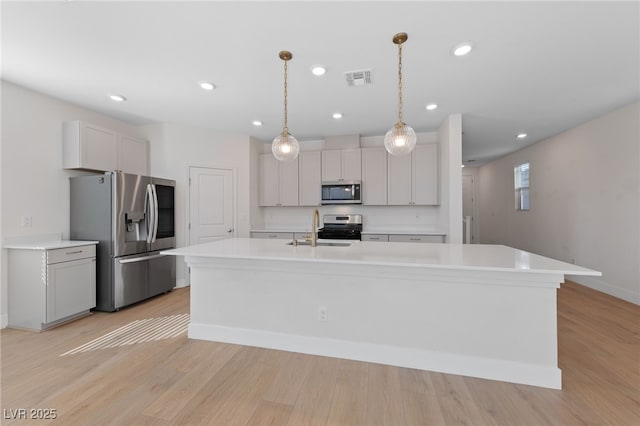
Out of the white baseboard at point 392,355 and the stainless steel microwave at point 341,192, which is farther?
the stainless steel microwave at point 341,192

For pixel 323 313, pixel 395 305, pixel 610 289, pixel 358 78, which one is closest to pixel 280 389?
pixel 323 313

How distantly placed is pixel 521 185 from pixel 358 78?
528 cm

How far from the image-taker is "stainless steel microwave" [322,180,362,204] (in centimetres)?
470

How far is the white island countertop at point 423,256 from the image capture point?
1684mm

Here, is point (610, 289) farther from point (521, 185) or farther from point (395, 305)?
point (395, 305)

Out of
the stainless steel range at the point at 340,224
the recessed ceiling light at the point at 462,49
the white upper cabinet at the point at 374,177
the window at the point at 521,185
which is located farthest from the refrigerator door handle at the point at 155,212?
the window at the point at 521,185

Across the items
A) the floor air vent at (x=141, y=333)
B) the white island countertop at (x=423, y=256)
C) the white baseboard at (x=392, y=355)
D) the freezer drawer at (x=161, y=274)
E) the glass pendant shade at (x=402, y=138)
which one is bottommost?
the floor air vent at (x=141, y=333)

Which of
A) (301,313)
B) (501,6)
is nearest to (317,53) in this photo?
(501,6)

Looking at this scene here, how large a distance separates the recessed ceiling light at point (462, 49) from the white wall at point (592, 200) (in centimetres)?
288

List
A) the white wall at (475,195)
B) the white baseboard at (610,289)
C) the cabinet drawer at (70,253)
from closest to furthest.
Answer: the cabinet drawer at (70,253)
the white baseboard at (610,289)
the white wall at (475,195)

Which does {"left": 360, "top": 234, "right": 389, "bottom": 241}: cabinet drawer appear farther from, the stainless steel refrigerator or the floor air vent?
the stainless steel refrigerator

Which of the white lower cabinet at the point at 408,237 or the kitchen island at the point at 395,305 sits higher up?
the white lower cabinet at the point at 408,237

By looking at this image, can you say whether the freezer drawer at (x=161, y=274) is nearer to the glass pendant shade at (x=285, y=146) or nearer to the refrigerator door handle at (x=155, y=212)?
the refrigerator door handle at (x=155, y=212)

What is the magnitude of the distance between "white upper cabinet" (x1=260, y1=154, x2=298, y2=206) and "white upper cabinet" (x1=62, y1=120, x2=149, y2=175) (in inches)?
76.7
